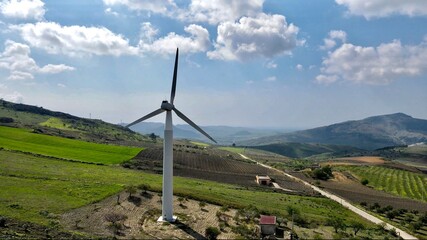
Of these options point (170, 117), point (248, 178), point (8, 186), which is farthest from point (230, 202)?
point (248, 178)

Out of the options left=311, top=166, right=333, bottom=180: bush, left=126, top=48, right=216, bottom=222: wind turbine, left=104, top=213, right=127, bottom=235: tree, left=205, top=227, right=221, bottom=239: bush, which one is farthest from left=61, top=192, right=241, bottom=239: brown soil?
left=311, top=166, right=333, bottom=180: bush

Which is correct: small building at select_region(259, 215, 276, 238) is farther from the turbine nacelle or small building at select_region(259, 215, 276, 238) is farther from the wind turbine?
the turbine nacelle

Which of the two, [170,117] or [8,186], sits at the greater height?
[170,117]

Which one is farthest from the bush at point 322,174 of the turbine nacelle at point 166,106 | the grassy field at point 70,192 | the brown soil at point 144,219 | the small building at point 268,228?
the turbine nacelle at point 166,106

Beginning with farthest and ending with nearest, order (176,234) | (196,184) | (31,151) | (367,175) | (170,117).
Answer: (367,175) < (31,151) < (196,184) < (170,117) < (176,234)

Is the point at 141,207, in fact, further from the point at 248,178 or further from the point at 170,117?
the point at 248,178

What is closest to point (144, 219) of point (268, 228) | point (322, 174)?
point (268, 228)

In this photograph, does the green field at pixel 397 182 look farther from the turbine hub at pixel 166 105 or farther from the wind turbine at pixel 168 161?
the turbine hub at pixel 166 105
